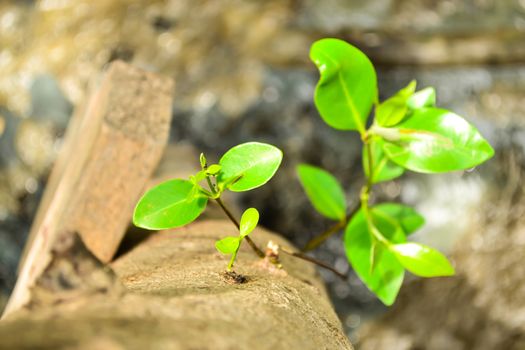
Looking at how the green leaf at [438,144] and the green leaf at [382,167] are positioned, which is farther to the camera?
the green leaf at [382,167]

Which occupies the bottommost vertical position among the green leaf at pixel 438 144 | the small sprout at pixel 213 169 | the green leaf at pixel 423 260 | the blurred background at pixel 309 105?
the blurred background at pixel 309 105

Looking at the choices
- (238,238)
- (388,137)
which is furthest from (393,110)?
(238,238)

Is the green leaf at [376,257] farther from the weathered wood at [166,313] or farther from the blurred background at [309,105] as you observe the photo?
the blurred background at [309,105]

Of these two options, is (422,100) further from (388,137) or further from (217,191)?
(217,191)

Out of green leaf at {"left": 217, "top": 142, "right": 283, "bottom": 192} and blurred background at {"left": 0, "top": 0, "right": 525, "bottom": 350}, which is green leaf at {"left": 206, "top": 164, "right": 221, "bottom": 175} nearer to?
green leaf at {"left": 217, "top": 142, "right": 283, "bottom": 192}

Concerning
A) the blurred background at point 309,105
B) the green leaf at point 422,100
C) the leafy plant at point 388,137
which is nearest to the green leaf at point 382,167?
the leafy plant at point 388,137

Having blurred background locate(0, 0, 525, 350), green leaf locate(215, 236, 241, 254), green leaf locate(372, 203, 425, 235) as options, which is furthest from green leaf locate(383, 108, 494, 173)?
blurred background locate(0, 0, 525, 350)

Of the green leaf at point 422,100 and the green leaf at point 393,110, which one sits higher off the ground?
the green leaf at point 393,110
